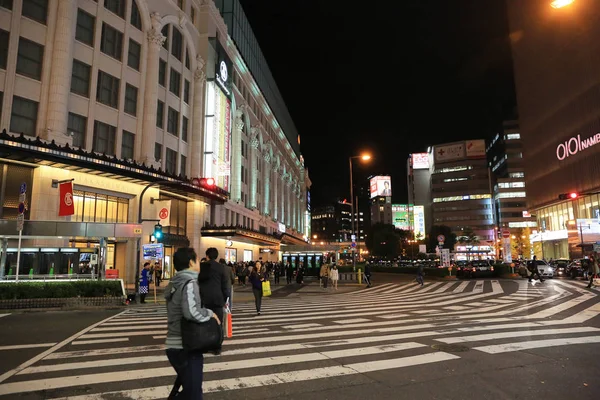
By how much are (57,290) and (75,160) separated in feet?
30.5

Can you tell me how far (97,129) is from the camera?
26.5 metres

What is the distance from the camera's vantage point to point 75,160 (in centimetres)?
2188

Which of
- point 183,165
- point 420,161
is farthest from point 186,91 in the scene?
point 420,161

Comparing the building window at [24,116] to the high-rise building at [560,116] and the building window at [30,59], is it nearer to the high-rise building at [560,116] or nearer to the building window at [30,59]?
the building window at [30,59]

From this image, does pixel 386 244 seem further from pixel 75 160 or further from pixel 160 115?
pixel 75 160

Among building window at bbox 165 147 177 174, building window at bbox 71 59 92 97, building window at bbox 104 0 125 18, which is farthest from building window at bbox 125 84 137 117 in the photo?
building window at bbox 104 0 125 18

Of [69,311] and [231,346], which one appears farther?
[69,311]

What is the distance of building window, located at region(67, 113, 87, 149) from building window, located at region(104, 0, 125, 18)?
8493 millimetres

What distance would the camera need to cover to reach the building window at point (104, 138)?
26.5 metres

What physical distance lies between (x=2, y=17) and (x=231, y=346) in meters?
24.3

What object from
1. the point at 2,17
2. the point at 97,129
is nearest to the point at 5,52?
the point at 2,17

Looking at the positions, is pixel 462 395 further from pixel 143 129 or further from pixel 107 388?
pixel 143 129

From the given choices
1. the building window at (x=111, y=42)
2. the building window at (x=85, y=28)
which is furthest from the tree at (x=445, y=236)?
the building window at (x=85, y=28)

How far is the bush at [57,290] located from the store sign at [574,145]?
6872 cm
